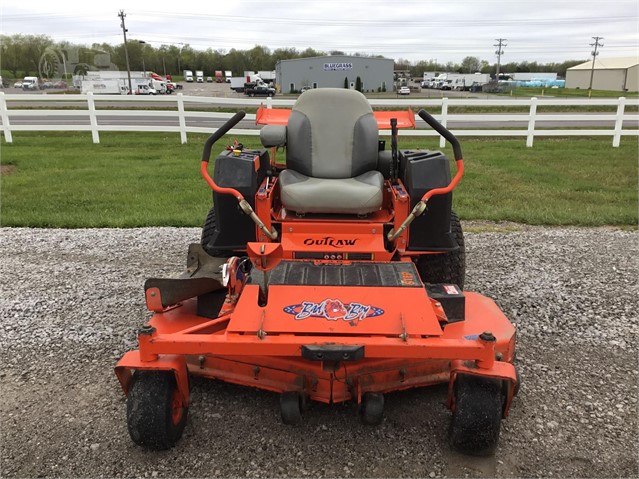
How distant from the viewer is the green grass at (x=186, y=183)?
6.64 metres

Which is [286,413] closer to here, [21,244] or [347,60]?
[21,244]

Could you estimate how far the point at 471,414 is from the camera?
2420 millimetres

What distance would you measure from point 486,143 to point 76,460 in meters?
11.9

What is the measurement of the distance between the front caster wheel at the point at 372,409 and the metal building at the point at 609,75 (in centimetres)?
6493

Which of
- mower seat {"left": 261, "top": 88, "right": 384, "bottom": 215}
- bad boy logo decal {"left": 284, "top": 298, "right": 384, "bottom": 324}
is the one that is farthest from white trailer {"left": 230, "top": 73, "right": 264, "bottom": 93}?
bad boy logo decal {"left": 284, "top": 298, "right": 384, "bottom": 324}

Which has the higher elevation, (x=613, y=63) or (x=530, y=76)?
(x=613, y=63)

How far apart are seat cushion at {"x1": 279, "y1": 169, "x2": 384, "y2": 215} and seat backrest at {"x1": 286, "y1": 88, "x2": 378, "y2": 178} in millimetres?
459

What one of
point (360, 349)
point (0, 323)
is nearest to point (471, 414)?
point (360, 349)

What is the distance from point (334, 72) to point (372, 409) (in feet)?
136

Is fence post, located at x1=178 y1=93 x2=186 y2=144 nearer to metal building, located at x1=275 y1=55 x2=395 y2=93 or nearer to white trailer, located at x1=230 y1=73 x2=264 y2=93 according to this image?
metal building, located at x1=275 y1=55 x2=395 y2=93

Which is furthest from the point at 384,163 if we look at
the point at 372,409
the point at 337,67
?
the point at 337,67

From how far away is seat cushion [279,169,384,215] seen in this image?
11.2 ft

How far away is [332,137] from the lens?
401 centimetres

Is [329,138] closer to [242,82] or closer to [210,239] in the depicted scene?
[210,239]
